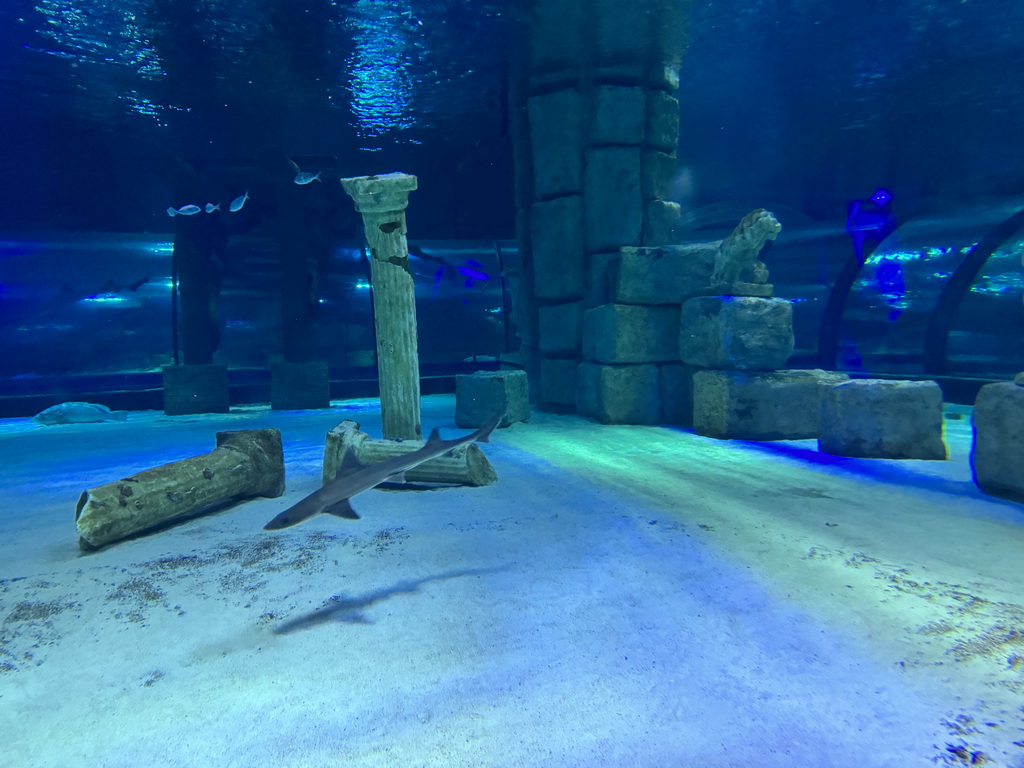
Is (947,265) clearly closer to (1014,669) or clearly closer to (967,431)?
(967,431)

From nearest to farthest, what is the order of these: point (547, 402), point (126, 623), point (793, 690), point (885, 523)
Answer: point (793, 690) < point (126, 623) < point (885, 523) < point (547, 402)

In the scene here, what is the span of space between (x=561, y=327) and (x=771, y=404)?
4.28m

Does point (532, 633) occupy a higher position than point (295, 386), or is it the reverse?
point (295, 386)

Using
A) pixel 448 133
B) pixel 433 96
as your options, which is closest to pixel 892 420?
pixel 433 96

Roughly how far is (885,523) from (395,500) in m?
3.81

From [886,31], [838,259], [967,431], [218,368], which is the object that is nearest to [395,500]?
[967,431]

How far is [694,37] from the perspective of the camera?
11758 millimetres

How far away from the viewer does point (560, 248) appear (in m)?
10.5

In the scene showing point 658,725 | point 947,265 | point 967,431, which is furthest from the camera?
point 947,265

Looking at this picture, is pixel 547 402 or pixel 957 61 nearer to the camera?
pixel 547 402

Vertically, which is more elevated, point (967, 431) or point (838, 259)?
point (838, 259)

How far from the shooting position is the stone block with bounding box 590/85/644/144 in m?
9.91

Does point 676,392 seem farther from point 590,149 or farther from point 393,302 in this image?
point 393,302

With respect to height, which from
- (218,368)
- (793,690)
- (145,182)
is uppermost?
(145,182)
